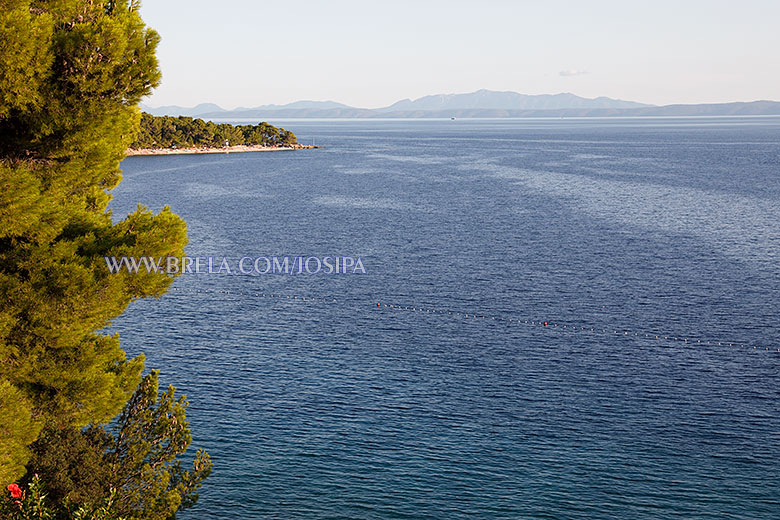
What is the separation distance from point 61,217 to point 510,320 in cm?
5441

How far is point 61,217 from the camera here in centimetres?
2558

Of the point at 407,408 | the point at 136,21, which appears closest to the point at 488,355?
the point at 407,408

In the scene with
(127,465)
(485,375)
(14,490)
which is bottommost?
(485,375)

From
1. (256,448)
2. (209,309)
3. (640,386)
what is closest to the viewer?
(256,448)

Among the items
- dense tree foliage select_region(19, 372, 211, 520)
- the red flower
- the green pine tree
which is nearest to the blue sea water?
dense tree foliage select_region(19, 372, 211, 520)

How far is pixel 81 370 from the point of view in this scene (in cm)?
2695

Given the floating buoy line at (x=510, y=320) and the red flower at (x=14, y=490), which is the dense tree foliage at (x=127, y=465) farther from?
the floating buoy line at (x=510, y=320)

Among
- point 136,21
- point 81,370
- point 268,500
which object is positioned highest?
point 136,21

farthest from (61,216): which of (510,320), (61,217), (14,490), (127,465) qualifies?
(510,320)

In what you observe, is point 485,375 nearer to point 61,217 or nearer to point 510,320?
point 510,320

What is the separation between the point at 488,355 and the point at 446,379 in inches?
269

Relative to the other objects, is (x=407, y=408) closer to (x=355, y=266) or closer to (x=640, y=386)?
(x=640, y=386)

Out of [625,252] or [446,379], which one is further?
[625,252]

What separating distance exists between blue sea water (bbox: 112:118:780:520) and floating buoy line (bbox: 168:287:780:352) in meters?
0.46
